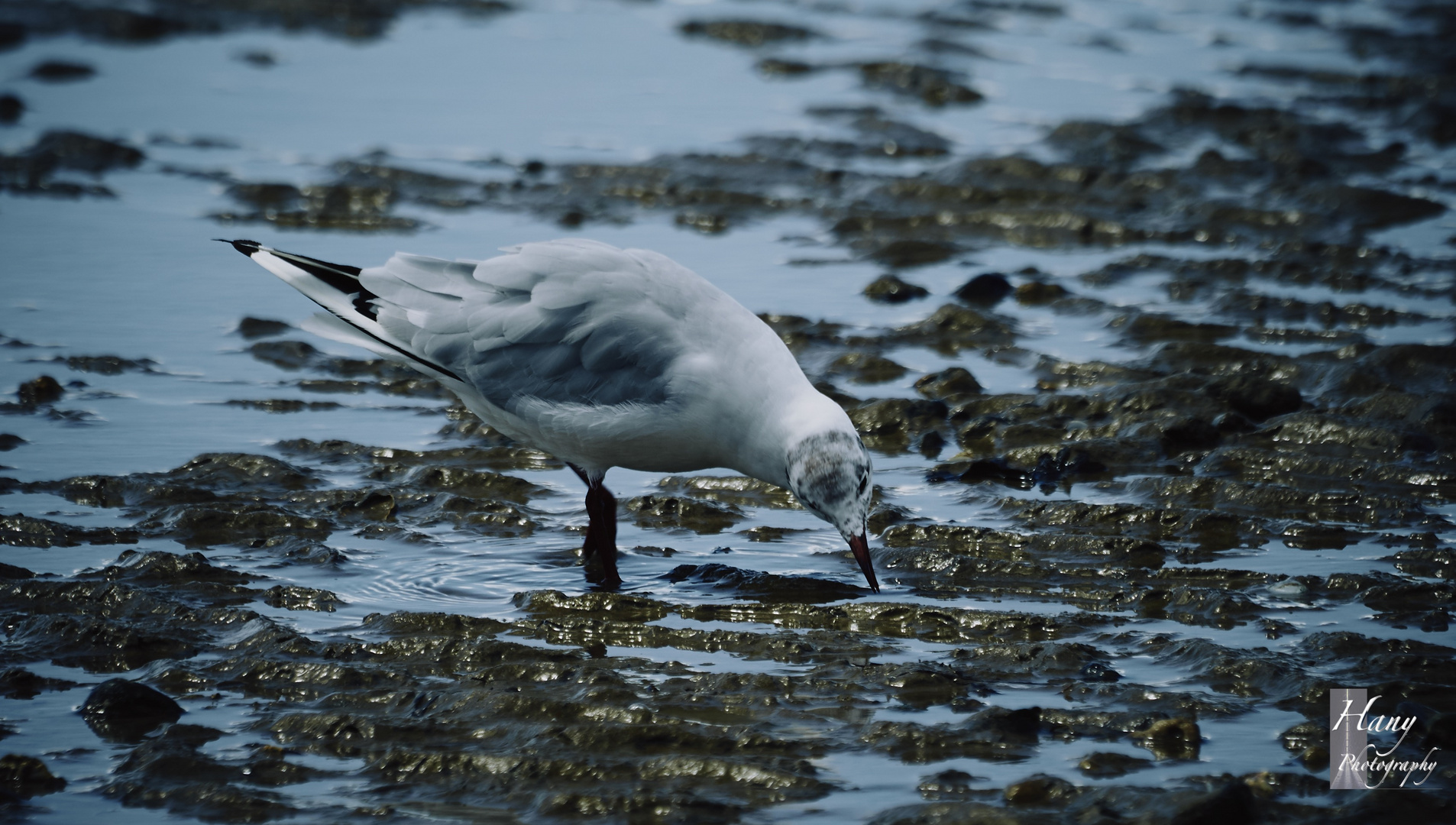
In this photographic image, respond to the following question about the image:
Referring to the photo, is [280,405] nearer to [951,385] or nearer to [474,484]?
[474,484]

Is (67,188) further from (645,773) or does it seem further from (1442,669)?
(1442,669)

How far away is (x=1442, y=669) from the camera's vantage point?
15.7 ft

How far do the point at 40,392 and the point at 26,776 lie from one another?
346 cm

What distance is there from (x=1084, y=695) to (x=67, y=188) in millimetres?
8208

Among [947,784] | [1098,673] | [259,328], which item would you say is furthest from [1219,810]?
[259,328]

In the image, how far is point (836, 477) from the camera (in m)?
5.34

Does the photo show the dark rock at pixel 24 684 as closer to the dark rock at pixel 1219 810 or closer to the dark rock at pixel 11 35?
the dark rock at pixel 1219 810

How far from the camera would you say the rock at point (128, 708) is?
4449 millimetres

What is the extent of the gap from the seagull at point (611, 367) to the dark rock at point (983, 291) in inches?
129

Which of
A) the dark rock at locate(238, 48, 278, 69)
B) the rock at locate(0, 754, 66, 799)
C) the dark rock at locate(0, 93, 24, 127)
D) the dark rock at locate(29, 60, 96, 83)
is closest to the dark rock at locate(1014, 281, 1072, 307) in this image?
the rock at locate(0, 754, 66, 799)

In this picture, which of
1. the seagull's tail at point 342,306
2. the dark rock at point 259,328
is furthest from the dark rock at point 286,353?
the seagull's tail at point 342,306

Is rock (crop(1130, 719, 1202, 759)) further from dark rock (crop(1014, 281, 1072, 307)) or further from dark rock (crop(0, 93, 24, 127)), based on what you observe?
dark rock (crop(0, 93, 24, 127))

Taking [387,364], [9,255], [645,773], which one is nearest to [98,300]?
[9,255]

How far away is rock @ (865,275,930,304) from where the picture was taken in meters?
8.95
